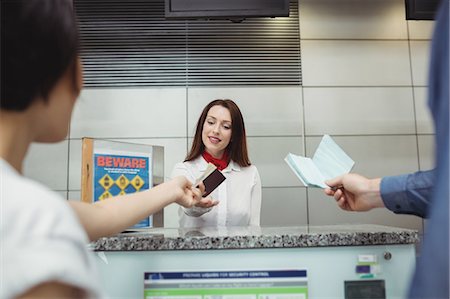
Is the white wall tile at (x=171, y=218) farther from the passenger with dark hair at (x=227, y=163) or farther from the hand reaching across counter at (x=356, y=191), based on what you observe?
the hand reaching across counter at (x=356, y=191)

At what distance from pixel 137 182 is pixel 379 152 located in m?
3.09

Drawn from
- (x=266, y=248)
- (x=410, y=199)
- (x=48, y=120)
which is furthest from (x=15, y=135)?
(x=410, y=199)

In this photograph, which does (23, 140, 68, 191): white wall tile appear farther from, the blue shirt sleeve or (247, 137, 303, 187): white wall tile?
the blue shirt sleeve

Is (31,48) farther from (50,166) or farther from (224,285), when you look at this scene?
(50,166)

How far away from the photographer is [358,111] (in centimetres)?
402

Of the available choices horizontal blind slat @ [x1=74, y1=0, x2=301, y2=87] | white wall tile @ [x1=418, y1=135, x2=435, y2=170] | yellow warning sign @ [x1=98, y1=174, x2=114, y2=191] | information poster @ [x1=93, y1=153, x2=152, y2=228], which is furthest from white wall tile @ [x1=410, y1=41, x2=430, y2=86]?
yellow warning sign @ [x1=98, y1=174, x2=114, y2=191]

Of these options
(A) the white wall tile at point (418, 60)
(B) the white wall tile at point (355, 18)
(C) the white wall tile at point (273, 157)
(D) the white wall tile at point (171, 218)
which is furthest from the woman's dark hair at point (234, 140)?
(A) the white wall tile at point (418, 60)

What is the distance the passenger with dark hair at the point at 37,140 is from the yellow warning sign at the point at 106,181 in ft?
2.48

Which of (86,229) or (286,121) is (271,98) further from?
(86,229)

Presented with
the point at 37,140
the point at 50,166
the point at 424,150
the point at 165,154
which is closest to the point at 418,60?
the point at 424,150

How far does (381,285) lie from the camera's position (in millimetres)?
1305

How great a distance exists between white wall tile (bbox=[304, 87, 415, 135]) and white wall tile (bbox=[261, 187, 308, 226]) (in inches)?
25.9

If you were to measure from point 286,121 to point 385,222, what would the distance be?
4.72 ft

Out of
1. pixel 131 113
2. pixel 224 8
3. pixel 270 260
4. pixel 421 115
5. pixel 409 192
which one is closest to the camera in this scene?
pixel 409 192
